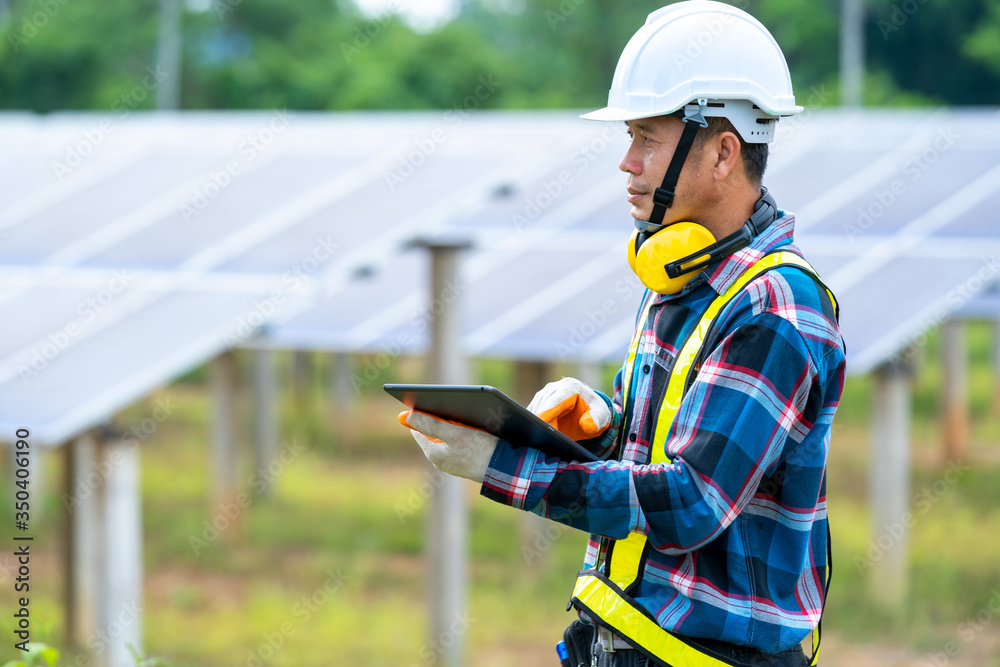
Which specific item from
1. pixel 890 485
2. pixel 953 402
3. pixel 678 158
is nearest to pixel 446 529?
pixel 890 485

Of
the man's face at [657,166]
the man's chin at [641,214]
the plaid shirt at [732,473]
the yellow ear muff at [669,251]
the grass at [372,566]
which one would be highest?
the man's face at [657,166]

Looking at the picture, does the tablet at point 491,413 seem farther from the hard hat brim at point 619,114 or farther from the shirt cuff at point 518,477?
the hard hat brim at point 619,114

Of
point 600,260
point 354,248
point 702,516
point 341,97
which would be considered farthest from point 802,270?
point 341,97

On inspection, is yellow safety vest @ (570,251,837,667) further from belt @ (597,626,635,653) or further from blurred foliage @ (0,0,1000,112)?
blurred foliage @ (0,0,1000,112)

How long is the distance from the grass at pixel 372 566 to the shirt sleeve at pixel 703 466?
13.3ft

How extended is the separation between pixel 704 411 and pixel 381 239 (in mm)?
4405

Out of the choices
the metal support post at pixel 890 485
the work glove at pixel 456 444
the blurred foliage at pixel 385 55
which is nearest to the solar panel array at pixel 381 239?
the metal support post at pixel 890 485

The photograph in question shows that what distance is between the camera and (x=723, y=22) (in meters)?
2.29

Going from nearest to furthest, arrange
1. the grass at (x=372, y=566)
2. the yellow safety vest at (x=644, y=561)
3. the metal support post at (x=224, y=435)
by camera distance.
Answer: the yellow safety vest at (x=644, y=561), the grass at (x=372, y=566), the metal support post at (x=224, y=435)

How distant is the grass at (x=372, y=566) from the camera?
24.5ft

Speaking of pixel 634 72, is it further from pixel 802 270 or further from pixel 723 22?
pixel 802 270

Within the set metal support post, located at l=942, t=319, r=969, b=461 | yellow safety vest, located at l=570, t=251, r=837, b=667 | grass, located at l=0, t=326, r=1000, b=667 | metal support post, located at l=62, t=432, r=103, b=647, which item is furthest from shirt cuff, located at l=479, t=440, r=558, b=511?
metal support post, located at l=942, t=319, r=969, b=461

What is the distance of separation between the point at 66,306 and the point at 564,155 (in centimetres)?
437

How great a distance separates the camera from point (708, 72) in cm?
224
